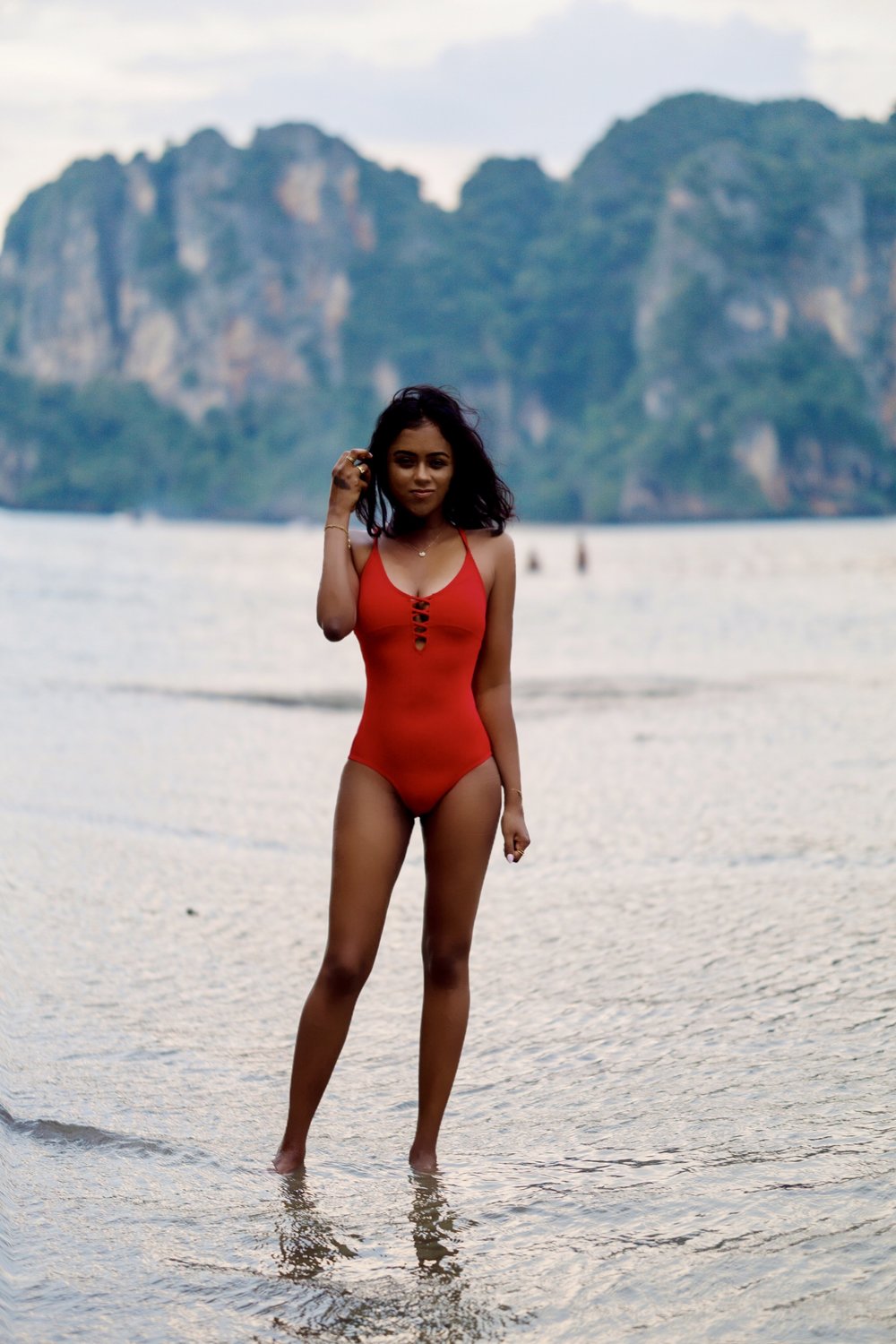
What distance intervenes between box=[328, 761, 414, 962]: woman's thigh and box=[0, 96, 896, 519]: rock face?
139 m

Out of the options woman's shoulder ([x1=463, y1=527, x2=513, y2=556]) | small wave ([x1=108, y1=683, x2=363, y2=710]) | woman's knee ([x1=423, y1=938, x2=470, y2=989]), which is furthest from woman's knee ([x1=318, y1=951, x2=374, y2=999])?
small wave ([x1=108, y1=683, x2=363, y2=710])

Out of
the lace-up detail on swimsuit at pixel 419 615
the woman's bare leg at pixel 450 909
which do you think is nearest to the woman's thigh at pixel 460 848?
the woman's bare leg at pixel 450 909

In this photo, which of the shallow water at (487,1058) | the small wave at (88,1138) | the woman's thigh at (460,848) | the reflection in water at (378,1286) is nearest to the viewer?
the reflection in water at (378,1286)

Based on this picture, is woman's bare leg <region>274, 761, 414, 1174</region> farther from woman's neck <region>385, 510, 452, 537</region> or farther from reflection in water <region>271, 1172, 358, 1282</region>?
woman's neck <region>385, 510, 452, 537</region>

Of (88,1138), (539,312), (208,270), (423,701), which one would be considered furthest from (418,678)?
(208,270)

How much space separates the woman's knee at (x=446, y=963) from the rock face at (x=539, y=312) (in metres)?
139

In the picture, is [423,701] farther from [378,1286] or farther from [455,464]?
[378,1286]

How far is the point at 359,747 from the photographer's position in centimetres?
354

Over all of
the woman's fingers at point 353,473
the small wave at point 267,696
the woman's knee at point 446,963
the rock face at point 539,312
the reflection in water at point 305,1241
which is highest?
the rock face at point 539,312

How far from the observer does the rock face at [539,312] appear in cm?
14650

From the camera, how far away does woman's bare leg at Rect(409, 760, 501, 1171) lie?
3.52 meters

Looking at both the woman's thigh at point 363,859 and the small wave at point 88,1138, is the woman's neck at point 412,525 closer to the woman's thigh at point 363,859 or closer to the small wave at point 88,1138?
the woman's thigh at point 363,859

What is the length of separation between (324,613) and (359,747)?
1.06ft

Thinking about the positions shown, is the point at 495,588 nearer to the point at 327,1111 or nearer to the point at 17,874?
the point at 327,1111
